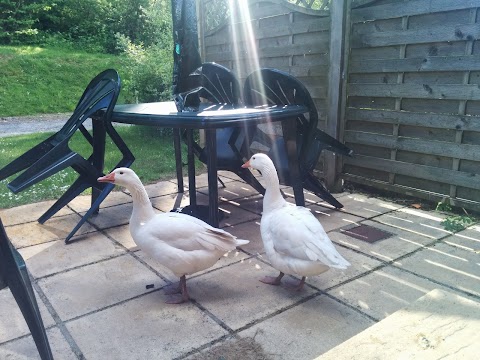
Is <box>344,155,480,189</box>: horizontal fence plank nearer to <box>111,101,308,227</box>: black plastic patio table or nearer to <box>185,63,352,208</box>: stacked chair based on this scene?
<box>185,63,352,208</box>: stacked chair

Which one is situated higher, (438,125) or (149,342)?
(438,125)

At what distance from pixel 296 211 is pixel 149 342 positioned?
1.21 m

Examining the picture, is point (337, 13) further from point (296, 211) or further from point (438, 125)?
point (296, 211)

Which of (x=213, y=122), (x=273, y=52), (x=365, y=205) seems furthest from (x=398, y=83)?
(x=213, y=122)

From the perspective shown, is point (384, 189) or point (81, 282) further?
point (384, 189)

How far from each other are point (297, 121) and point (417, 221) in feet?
4.96

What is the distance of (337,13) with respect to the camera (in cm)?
443

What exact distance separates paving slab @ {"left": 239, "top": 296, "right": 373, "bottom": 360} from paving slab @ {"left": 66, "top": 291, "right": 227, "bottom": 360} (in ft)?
0.87

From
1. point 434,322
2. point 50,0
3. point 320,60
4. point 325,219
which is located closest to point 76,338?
point 434,322

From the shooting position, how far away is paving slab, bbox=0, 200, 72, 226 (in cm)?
396

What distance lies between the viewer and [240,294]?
2.60 m

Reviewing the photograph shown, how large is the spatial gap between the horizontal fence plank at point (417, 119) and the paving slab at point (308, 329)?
2.34 meters

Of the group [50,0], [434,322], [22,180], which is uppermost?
[50,0]

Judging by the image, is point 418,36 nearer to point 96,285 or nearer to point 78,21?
point 96,285
